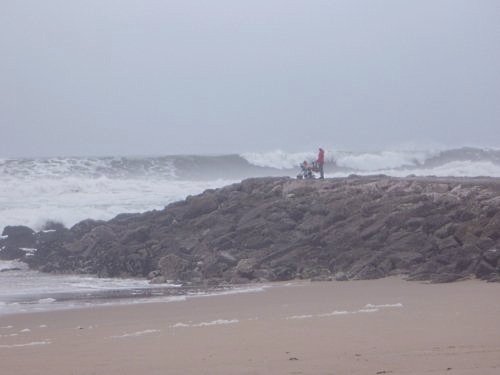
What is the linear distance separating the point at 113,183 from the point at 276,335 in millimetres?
28540

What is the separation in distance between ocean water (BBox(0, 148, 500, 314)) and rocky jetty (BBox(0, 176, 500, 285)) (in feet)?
3.47

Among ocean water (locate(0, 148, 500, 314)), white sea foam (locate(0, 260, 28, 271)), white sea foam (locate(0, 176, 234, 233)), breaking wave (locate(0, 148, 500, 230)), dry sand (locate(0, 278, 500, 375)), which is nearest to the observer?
dry sand (locate(0, 278, 500, 375))

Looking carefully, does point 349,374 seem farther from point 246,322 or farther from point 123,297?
point 123,297

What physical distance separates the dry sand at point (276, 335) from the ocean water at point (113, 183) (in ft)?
8.62

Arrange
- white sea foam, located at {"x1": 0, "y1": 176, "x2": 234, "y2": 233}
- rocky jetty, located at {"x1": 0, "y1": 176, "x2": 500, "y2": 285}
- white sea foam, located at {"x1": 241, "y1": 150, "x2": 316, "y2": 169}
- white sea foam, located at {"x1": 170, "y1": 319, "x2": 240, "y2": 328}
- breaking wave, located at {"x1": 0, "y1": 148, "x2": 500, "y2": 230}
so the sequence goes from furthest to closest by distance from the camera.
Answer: white sea foam, located at {"x1": 241, "y1": 150, "x2": 316, "y2": 169}, breaking wave, located at {"x1": 0, "y1": 148, "x2": 500, "y2": 230}, white sea foam, located at {"x1": 0, "y1": 176, "x2": 234, "y2": 233}, rocky jetty, located at {"x1": 0, "y1": 176, "x2": 500, "y2": 285}, white sea foam, located at {"x1": 170, "y1": 319, "x2": 240, "y2": 328}

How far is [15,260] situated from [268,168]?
95.7ft

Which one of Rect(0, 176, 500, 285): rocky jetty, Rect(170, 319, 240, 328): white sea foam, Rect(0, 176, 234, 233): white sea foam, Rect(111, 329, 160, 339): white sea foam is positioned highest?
Rect(0, 176, 234, 233): white sea foam

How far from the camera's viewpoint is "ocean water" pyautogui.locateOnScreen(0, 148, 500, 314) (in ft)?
51.8

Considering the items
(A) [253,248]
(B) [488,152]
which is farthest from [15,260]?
(B) [488,152]

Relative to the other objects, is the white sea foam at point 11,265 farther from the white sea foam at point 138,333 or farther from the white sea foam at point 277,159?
the white sea foam at point 277,159

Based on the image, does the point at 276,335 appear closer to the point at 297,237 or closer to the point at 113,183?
the point at 297,237

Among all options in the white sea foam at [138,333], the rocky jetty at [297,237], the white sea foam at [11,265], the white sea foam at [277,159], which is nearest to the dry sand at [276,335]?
the white sea foam at [138,333]

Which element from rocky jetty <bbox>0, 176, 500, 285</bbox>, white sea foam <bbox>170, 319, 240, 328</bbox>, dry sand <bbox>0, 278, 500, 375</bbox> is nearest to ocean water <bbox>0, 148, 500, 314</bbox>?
rocky jetty <bbox>0, 176, 500, 285</bbox>

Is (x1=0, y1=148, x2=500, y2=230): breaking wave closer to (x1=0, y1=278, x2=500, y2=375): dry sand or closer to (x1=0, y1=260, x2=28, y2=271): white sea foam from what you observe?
(x1=0, y1=260, x2=28, y2=271): white sea foam
